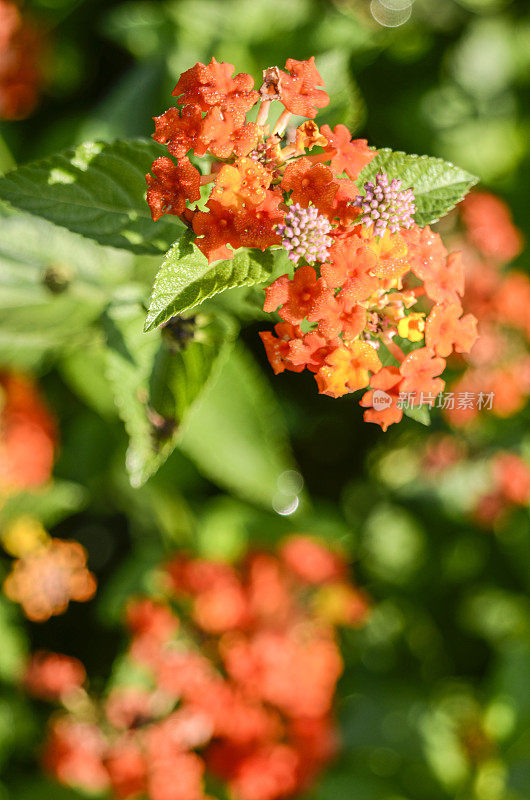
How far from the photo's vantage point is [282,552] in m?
2.13

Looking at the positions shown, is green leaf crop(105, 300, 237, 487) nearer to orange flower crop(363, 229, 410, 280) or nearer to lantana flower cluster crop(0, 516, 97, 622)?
orange flower crop(363, 229, 410, 280)

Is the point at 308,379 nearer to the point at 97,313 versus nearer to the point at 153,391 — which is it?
the point at 97,313

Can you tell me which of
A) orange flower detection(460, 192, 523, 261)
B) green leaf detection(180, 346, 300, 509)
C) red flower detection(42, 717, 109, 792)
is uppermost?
orange flower detection(460, 192, 523, 261)

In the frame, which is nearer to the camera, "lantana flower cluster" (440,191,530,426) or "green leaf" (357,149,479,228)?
"green leaf" (357,149,479,228)

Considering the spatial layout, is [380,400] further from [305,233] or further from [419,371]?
[305,233]

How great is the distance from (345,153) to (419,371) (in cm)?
32

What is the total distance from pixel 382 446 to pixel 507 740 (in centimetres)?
98

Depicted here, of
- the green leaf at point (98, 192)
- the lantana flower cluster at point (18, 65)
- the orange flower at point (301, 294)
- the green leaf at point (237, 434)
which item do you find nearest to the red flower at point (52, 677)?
the green leaf at point (237, 434)

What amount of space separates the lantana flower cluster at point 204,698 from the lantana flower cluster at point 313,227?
3.46 ft

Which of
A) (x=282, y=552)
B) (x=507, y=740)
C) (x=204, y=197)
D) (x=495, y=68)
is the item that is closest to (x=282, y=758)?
(x=282, y=552)

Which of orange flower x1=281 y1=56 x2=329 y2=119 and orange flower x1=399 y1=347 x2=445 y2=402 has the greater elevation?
orange flower x1=281 y1=56 x2=329 y2=119

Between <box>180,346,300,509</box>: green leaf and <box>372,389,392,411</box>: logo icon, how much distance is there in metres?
0.83

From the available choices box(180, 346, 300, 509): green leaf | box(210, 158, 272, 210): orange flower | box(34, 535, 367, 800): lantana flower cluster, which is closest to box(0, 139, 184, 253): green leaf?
box(210, 158, 272, 210): orange flower

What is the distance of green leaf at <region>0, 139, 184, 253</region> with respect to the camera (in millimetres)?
1092
